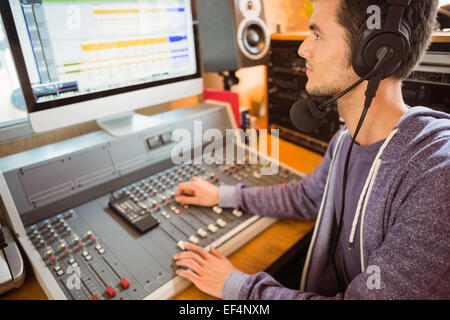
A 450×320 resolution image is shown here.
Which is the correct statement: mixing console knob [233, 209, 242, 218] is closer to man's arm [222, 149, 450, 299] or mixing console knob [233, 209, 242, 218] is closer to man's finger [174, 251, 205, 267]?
man's finger [174, 251, 205, 267]

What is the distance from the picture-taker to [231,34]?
1.13 metres

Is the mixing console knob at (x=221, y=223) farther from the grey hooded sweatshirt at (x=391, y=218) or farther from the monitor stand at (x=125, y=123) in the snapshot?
the monitor stand at (x=125, y=123)

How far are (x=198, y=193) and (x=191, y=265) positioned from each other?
25cm

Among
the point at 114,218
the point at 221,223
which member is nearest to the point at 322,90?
the point at 221,223

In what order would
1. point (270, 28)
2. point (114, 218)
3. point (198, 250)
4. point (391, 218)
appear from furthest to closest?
point (270, 28) → point (114, 218) → point (198, 250) → point (391, 218)

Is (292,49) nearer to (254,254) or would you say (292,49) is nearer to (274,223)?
(274,223)

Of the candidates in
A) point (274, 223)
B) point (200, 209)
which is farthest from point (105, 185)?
point (274, 223)

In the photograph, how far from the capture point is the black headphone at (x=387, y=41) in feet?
1.82

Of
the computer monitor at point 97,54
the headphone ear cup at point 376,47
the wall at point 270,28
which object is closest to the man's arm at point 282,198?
the headphone ear cup at point 376,47

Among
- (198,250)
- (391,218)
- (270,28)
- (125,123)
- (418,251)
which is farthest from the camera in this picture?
(270,28)

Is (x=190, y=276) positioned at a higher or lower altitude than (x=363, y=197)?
lower

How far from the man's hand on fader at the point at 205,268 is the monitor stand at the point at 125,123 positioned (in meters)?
0.46

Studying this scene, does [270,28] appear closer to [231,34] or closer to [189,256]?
[231,34]

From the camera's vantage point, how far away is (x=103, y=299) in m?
0.61
